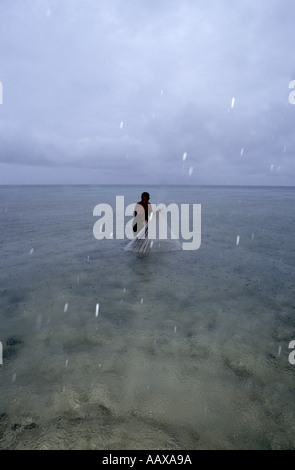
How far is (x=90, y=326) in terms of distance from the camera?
502cm

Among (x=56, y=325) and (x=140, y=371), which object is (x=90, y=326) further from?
(x=140, y=371)

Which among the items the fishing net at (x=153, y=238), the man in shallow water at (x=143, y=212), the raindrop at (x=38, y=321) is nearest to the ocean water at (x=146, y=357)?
the raindrop at (x=38, y=321)

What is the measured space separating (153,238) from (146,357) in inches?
277


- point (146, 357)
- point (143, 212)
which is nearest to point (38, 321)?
point (146, 357)

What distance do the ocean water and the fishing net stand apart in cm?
215

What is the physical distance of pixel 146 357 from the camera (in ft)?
13.6

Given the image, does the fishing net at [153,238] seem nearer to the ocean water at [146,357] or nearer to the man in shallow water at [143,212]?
the man in shallow water at [143,212]

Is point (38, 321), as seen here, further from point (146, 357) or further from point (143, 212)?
point (143, 212)

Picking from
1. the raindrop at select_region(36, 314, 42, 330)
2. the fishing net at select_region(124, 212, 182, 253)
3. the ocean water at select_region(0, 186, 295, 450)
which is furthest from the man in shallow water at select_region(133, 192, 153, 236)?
the raindrop at select_region(36, 314, 42, 330)

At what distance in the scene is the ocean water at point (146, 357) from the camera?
2924 millimetres
